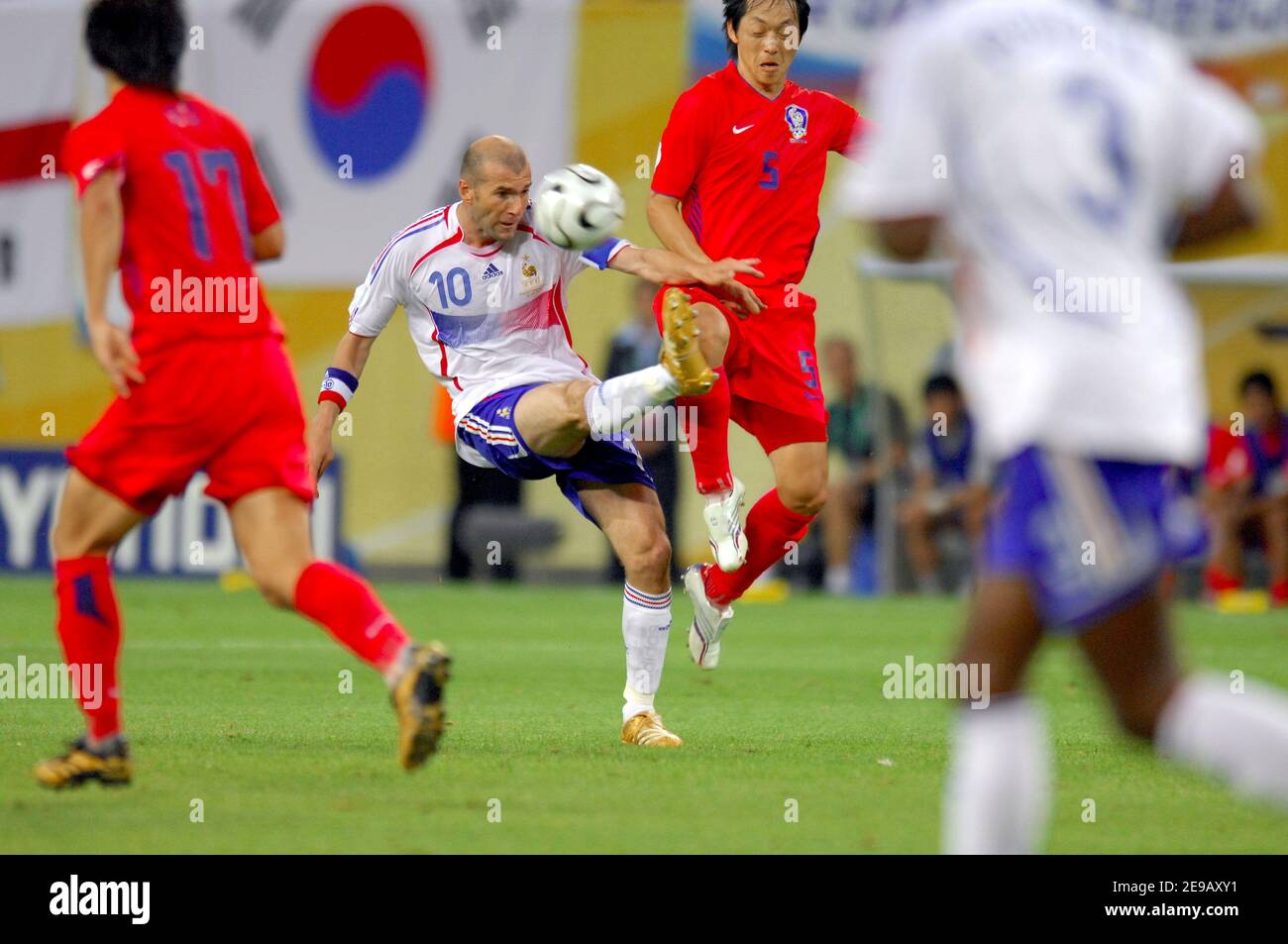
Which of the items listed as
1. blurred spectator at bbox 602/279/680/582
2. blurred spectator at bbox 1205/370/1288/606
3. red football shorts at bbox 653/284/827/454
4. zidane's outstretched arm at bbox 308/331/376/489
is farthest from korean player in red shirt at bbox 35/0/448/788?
blurred spectator at bbox 1205/370/1288/606

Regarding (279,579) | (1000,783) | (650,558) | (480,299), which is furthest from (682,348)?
(1000,783)

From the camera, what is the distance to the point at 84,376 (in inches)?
754

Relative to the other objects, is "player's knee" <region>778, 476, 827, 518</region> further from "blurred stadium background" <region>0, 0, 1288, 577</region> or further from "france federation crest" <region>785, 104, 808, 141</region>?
"blurred stadium background" <region>0, 0, 1288, 577</region>

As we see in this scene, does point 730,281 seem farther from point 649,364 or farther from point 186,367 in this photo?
point 649,364

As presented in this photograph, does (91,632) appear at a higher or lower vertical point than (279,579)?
lower

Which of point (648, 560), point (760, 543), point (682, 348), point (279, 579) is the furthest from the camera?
point (760, 543)

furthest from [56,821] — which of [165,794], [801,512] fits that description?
[801,512]

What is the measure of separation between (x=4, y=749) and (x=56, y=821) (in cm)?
171

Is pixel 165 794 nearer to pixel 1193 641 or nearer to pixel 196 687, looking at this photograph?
pixel 196 687

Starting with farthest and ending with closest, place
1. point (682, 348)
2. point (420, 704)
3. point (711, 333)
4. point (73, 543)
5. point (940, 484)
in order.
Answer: point (940, 484), point (711, 333), point (682, 348), point (73, 543), point (420, 704)

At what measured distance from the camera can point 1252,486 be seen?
619 inches

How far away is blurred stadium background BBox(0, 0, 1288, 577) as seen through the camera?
18.0 meters

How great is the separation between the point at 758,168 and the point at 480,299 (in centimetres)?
142

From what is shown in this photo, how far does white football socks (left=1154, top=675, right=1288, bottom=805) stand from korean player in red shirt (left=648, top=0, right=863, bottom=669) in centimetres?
424
